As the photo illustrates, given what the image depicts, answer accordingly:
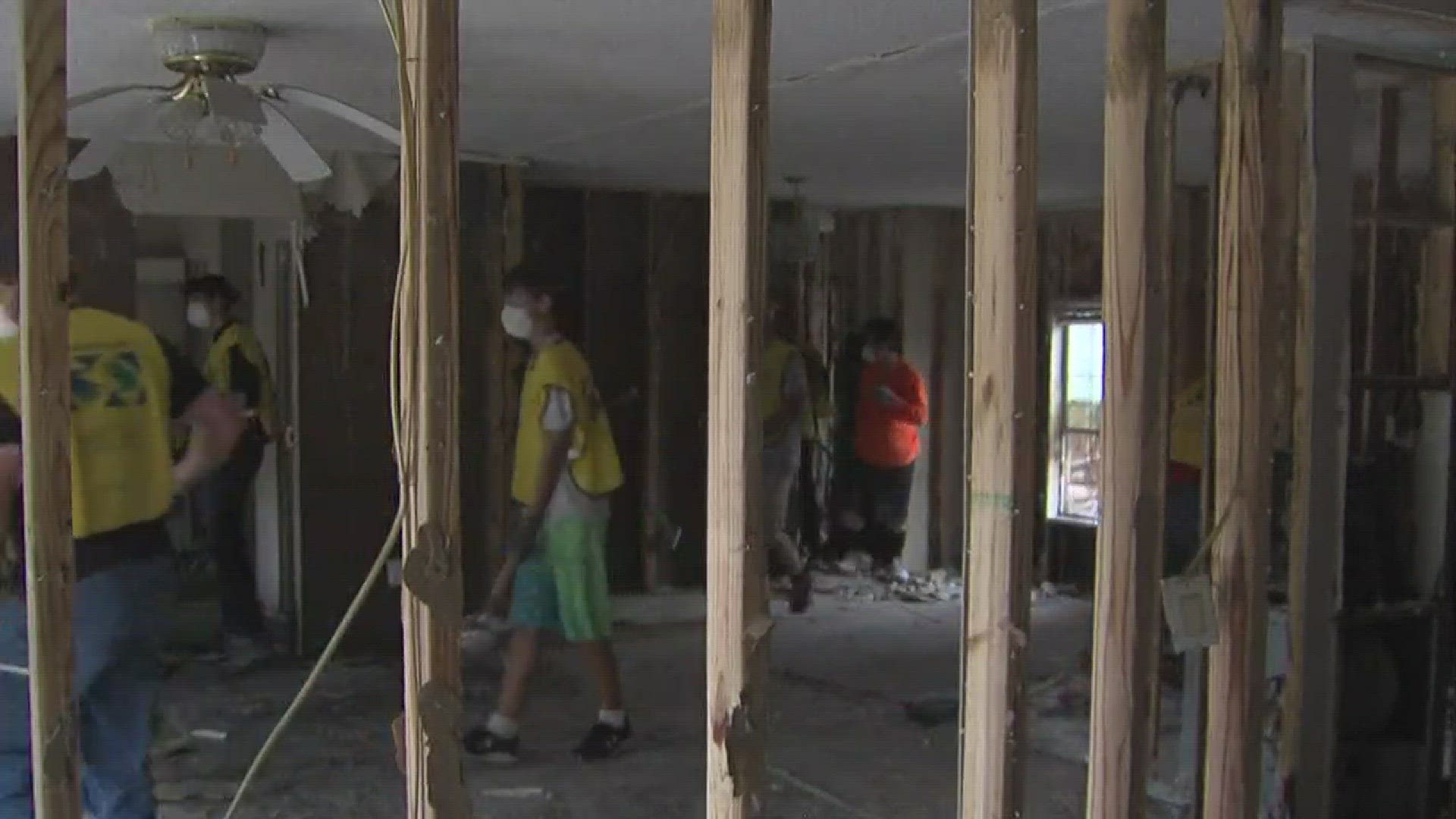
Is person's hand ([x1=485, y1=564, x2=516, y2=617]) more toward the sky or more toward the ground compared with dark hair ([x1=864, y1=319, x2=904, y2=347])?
more toward the ground

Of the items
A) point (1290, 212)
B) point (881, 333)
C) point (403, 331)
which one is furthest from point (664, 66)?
point (881, 333)

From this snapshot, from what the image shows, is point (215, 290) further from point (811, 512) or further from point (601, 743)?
point (811, 512)

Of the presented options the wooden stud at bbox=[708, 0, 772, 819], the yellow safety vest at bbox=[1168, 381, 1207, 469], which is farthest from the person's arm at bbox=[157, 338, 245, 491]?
the yellow safety vest at bbox=[1168, 381, 1207, 469]

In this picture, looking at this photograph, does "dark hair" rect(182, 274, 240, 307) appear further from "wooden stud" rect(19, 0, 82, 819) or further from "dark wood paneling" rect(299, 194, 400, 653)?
"wooden stud" rect(19, 0, 82, 819)

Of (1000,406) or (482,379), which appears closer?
(1000,406)

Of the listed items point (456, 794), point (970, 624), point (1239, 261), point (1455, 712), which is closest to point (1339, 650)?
point (1455, 712)

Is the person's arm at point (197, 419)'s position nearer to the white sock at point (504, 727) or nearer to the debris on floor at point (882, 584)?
the white sock at point (504, 727)

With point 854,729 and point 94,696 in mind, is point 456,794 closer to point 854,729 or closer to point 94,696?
point 94,696

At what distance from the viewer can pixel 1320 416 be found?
10.1 ft

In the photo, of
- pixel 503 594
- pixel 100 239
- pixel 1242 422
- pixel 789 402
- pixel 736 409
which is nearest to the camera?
pixel 736 409

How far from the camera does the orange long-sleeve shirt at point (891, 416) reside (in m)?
7.14

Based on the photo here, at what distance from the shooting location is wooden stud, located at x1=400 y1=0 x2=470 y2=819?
153 centimetres

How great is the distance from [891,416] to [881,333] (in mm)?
446

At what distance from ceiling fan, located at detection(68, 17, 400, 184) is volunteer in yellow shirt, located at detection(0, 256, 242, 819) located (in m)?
0.58
